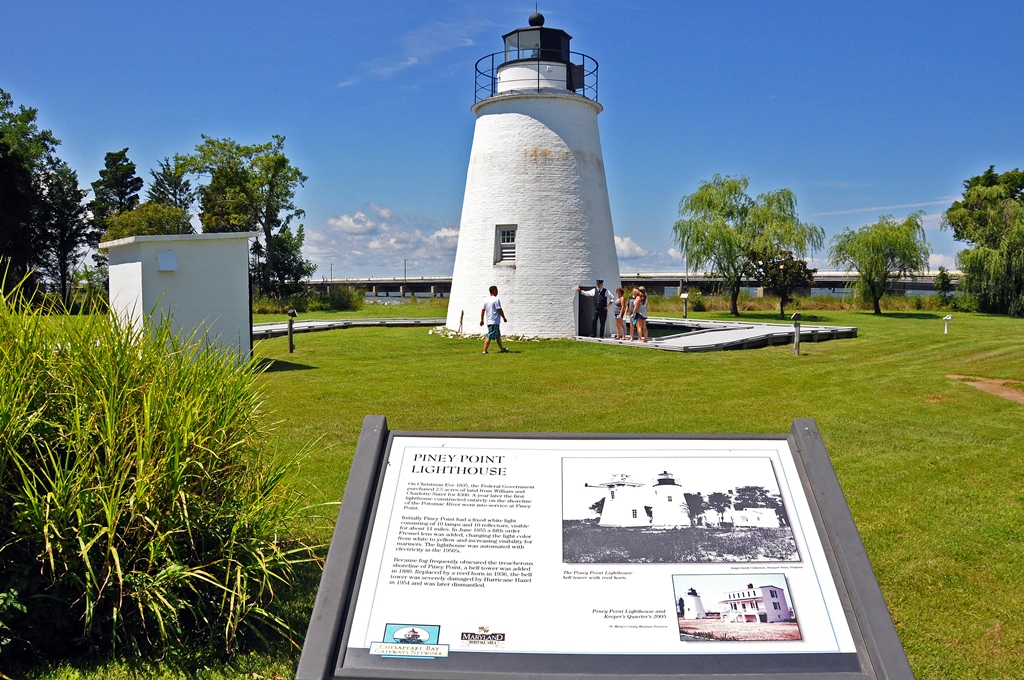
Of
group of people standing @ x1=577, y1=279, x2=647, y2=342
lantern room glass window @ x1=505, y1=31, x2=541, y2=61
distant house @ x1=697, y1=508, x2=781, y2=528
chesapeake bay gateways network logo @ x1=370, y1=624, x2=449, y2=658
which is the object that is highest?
lantern room glass window @ x1=505, y1=31, x2=541, y2=61

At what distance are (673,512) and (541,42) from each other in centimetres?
2131

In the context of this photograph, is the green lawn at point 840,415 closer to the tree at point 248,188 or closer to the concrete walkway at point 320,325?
the concrete walkway at point 320,325

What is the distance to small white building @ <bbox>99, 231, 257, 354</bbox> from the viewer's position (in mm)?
12953

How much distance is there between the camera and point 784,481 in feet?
11.4

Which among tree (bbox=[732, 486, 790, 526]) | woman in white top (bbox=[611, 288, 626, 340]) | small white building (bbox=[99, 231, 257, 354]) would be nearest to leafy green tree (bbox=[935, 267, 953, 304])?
woman in white top (bbox=[611, 288, 626, 340])

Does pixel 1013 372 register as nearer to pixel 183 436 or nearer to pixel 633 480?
pixel 633 480

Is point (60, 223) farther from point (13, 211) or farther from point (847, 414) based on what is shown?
point (847, 414)

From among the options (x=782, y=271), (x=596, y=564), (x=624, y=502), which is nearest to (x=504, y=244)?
(x=782, y=271)

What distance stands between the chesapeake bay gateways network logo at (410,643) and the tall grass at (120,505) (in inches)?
44.6

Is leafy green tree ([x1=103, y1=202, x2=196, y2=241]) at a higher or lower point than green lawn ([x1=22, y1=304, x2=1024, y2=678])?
higher

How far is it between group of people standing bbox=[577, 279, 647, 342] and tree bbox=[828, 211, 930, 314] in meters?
19.6

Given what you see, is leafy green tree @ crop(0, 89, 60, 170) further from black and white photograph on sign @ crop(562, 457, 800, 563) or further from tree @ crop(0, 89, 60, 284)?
black and white photograph on sign @ crop(562, 457, 800, 563)

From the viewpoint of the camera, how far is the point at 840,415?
1034 centimetres

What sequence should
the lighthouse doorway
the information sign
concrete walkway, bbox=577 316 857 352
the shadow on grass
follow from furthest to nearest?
the lighthouse doorway < concrete walkway, bbox=577 316 857 352 < the shadow on grass < the information sign
